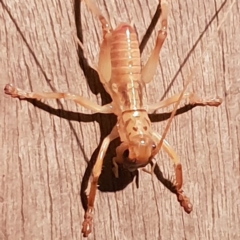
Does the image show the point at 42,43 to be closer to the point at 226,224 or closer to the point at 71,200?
the point at 71,200

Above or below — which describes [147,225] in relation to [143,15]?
below

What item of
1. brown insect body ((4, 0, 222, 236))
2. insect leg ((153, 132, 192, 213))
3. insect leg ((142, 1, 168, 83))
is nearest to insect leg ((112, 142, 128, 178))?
brown insect body ((4, 0, 222, 236))

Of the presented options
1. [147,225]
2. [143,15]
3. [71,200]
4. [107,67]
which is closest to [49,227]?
[71,200]

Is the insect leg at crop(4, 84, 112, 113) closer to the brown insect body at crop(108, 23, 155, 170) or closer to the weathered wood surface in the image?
the weathered wood surface

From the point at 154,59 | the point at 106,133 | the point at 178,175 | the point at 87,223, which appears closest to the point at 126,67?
the point at 154,59

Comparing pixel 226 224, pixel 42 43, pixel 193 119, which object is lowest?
pixel 226 224

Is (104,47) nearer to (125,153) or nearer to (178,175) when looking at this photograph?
(125,153)
